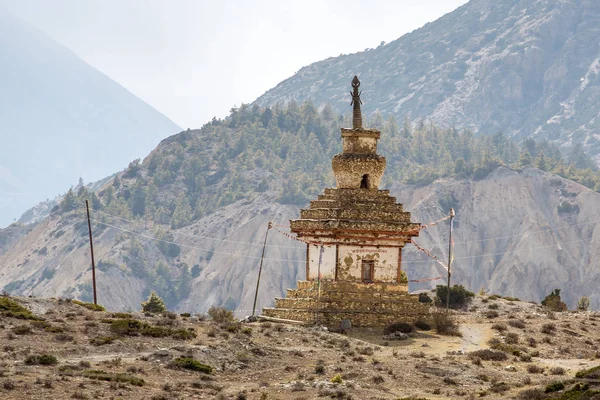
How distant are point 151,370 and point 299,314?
44.5 ft

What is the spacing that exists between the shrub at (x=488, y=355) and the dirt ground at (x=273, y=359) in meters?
0.25

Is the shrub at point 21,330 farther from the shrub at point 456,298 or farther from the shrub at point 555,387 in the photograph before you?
the shrub at point 456,298

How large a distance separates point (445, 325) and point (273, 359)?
9.67 meters

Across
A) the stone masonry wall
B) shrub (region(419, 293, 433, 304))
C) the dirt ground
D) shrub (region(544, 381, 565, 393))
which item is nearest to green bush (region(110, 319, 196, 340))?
the dirt ground

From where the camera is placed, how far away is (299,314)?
155 ft

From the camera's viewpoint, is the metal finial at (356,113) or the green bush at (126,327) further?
the metal finial at (356,113)

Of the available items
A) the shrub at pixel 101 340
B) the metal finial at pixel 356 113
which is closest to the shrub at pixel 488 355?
the shrub at pixel 101 340

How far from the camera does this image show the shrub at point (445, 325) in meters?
45.0

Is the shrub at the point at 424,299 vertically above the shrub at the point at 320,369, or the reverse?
the shrub at the point at 424,299

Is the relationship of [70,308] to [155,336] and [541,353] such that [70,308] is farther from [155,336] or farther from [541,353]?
[541,353]

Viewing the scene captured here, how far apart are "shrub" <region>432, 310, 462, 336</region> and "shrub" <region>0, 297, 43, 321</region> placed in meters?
→ 14.4

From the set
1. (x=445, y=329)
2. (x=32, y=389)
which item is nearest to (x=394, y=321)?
(x=445, y=329)

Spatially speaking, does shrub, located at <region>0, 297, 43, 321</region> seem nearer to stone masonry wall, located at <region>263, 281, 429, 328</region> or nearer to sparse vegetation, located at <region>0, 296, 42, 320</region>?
sparse vegetation, located at <region>0, 296, 42, 320</region>

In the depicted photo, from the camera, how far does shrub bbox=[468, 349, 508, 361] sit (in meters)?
39.0
